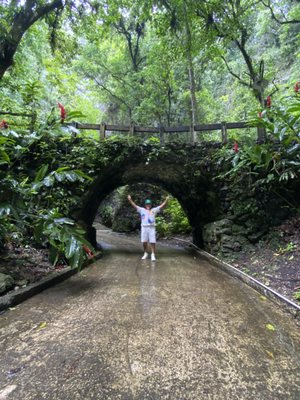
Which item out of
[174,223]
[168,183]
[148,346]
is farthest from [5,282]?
[174,223]

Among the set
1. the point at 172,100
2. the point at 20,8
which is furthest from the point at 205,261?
the point at 172,100

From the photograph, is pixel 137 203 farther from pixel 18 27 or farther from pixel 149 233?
pixel 18 27

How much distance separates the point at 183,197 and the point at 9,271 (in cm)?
739

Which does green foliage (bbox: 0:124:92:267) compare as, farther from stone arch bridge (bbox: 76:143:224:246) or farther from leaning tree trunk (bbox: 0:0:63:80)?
leaning tree trunk (bbox: 0:0:63:80)

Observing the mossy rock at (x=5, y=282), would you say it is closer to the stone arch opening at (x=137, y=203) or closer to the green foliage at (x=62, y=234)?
the green foliage at (x=62, y=234)

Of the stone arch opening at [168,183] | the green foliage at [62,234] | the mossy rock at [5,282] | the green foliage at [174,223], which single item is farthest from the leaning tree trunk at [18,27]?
the green foliage at [174,223]

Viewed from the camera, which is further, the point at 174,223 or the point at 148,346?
the point at 174,223

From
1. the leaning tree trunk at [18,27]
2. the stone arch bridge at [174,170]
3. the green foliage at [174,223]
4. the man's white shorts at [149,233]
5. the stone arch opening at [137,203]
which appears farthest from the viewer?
the stone arch opening at [137,203]

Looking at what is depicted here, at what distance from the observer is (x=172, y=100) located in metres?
17.9

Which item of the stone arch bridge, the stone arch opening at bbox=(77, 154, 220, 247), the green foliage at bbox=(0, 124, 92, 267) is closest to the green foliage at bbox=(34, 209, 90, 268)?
the green foliage at bbox=(0, 124, 92, 267)

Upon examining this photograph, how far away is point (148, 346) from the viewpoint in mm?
2629

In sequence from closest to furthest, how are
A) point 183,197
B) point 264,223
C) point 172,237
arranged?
point 264,223 < point 183,197 < point 172,237

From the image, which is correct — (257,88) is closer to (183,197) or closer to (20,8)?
(183,197)

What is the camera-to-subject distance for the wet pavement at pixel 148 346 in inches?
79.4
